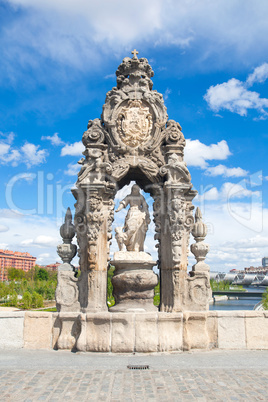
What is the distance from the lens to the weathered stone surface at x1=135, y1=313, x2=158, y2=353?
271 inches

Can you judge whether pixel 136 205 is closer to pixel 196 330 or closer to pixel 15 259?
pixel 196 330

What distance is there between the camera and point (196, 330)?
24.4 ft

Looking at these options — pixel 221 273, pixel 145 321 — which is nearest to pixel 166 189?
pixel 145 321

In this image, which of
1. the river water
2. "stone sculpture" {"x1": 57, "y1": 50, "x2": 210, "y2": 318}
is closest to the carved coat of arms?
"stone sculpture" {"x1": 57, "y1": 50, "x2": 210, "y2": 318}

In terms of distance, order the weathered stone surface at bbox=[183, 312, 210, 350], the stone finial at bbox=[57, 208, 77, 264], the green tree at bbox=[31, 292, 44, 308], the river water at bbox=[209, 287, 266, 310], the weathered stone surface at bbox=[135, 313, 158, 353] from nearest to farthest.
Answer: the weathered stone surface at bbox=[135, 313, 158, 353]
the weathered stone surface at bbox=[183, 312, 210, 350]
the stone finial at bbox=[57, 208, 77, 264]
the green tree at bbox=[31, 292, 44, 308]
the river water at bbox=[209, 287, 266, 310]

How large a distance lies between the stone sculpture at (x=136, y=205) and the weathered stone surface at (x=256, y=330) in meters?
1.04

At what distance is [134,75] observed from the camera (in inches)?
351

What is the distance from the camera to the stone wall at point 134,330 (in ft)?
22.8

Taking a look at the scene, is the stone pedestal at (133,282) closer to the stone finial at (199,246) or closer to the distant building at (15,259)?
the stone finial at (199,246)

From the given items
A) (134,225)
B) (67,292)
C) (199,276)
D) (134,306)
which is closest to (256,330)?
(199,276)

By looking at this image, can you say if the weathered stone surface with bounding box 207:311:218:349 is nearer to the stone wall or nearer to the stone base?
the stone wall

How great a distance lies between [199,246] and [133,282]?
71.5 inches

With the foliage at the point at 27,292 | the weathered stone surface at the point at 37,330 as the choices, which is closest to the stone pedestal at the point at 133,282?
the weathered stone surface at the point at 37,330

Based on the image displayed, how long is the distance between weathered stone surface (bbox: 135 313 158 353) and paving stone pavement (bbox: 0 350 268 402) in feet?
0.69
